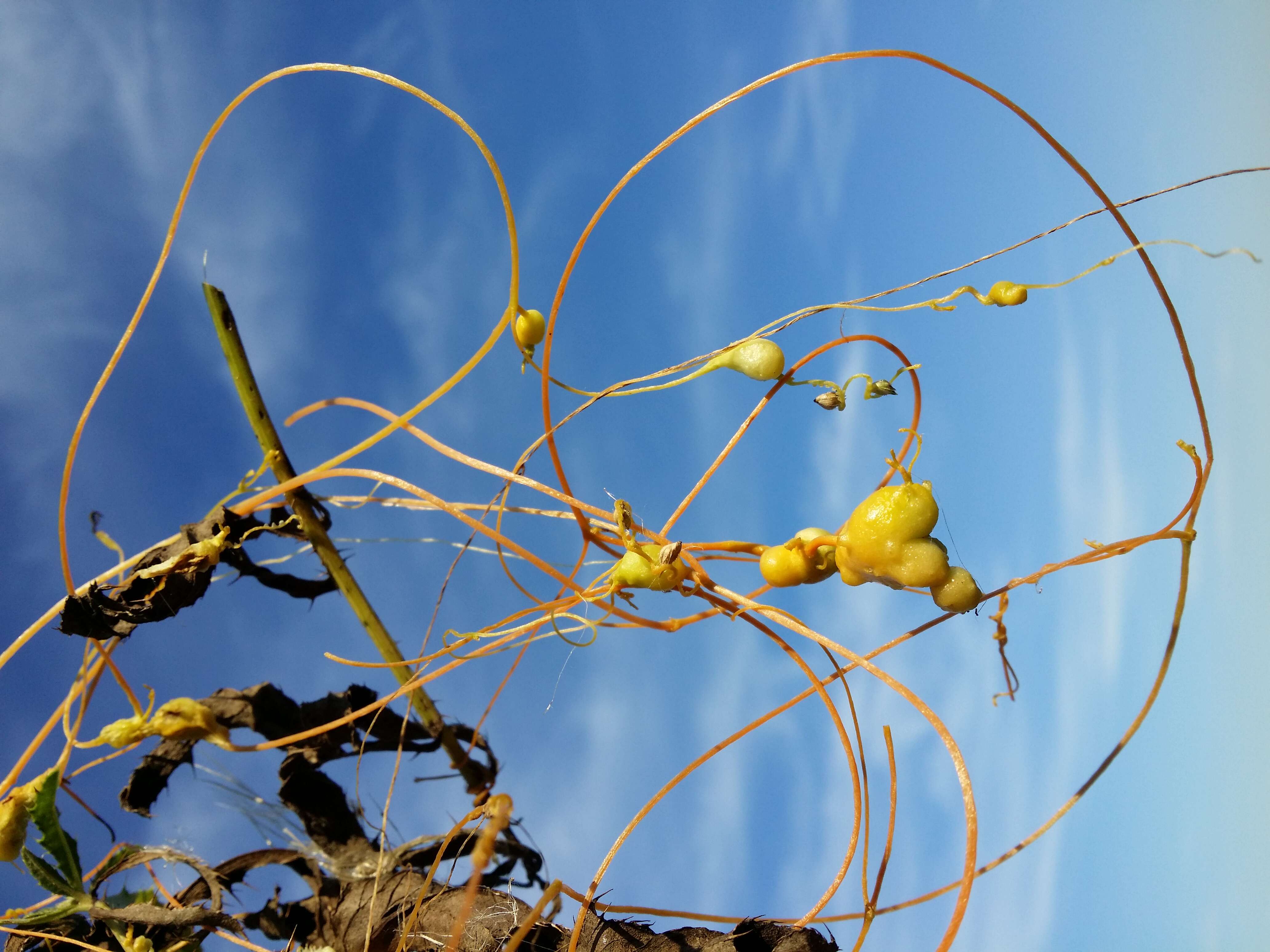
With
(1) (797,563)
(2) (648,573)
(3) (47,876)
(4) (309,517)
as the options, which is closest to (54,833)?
(3) (47,876)

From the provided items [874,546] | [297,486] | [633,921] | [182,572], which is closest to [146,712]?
[182,572]

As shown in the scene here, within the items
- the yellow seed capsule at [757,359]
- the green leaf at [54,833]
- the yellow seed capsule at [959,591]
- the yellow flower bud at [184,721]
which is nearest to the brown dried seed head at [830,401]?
the yellow seed capsule at [757,359]

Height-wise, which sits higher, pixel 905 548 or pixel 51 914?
pixel 905 548

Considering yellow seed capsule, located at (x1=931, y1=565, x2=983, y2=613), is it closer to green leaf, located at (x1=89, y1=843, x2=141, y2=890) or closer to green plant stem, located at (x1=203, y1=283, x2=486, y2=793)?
green plant stem, located at (x1=203, y1=283, x2=486, y2=793)

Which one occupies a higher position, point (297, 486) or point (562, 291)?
point (562, 291)

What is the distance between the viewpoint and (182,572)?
0.71m

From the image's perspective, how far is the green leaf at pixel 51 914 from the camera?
2.31 feet

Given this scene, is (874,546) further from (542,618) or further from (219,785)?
(219,785)

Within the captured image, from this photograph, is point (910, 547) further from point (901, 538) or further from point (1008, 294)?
point (1008, 294)

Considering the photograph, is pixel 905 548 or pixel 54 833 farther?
pixel 54 833

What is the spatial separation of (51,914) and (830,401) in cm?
84

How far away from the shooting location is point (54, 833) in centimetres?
69

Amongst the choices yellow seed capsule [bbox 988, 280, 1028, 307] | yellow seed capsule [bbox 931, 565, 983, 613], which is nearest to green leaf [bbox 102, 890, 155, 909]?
yellow seed capsule [bbox 931, 565, 983, 613]

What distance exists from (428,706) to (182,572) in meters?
0.30
